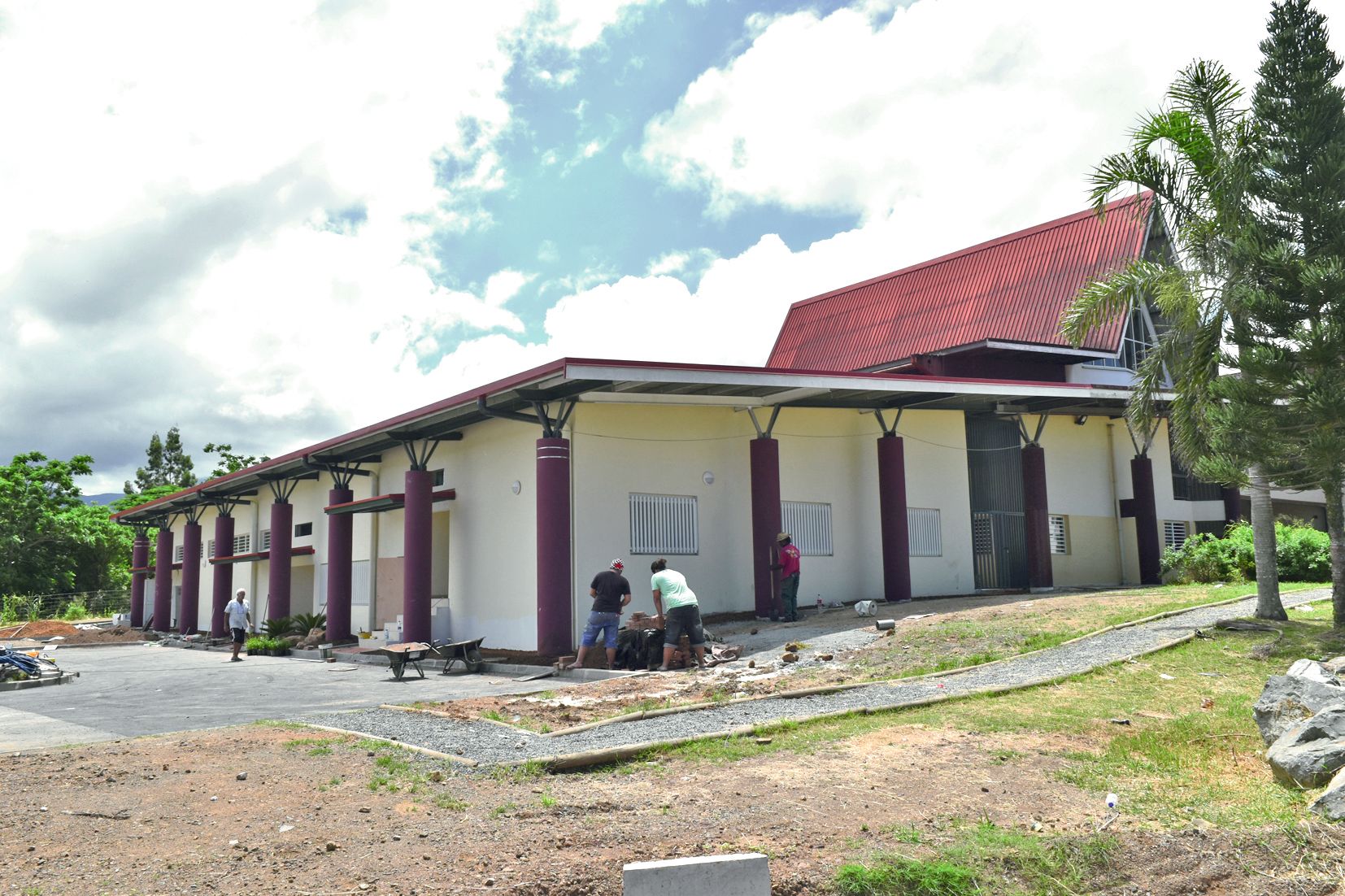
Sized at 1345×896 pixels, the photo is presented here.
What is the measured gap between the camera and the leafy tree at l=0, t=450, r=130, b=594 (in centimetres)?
4497

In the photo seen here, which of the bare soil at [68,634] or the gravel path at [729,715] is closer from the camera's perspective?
the gravel path at [729,715]

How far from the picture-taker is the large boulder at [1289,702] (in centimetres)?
767

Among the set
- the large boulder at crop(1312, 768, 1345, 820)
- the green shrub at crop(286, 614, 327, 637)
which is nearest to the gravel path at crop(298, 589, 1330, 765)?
the large boulder at crop(1312, 768, 1345, 820)

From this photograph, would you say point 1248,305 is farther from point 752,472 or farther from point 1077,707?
point 752,472

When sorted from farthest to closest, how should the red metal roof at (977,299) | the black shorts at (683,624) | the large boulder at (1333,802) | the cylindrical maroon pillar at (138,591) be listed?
the cylindrical maroon pillar at (138,591), the red metal roof at (977,299), the black shorts at (683,624), the large boulder at (1333,802)

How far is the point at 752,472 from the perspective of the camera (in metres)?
19.6

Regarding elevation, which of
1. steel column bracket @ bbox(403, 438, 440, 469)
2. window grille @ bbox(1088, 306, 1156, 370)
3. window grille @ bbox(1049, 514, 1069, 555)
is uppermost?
window grille @ bbox(1088, 306, 1156, 370)

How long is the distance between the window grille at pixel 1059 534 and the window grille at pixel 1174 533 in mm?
3298

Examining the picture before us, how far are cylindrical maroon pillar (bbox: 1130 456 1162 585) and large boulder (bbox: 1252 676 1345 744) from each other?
18.3 m

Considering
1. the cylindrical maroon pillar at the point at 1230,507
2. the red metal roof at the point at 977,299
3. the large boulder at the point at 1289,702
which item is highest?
the red metal roof at the point at 977,299

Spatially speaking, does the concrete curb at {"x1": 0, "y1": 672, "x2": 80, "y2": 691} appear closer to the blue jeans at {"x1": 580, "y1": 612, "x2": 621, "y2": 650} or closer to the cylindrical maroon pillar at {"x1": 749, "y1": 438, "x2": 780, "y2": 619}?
the blue jeans at {"x1": 580, "y1": 612, "x2": 621, "y2": 650}

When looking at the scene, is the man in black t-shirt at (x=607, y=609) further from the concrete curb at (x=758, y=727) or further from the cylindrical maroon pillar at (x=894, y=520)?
the cylindrical maroon pillar at (x=894, y=520)

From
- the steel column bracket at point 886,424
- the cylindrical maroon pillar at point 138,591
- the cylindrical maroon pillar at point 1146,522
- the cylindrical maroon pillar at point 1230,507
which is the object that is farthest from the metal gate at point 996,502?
the cylindrical maroon pillar at point 138,591

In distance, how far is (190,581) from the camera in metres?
35.5
